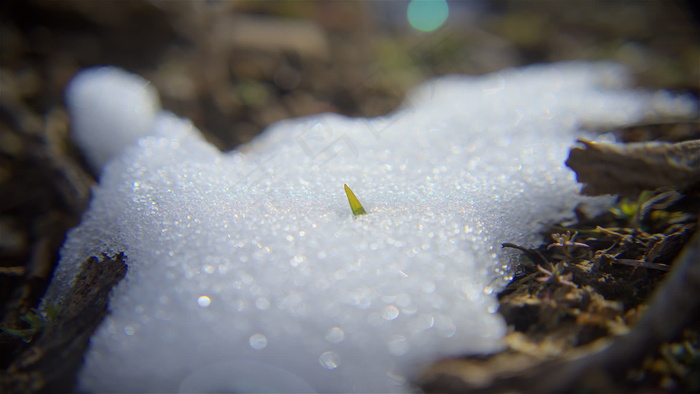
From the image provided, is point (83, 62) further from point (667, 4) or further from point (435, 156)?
point (667, 4)

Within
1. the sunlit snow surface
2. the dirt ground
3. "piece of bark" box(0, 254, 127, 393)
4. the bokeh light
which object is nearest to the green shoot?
the sunlit snow surface

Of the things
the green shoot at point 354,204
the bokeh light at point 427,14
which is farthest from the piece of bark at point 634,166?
the bokeh light at point 427,14

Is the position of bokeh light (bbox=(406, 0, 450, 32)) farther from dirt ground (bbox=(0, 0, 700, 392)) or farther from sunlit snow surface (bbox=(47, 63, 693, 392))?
sunlit snow surface (bbox=(47, 63, 693, 392))

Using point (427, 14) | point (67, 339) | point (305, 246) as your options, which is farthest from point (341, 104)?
point (427, 14)

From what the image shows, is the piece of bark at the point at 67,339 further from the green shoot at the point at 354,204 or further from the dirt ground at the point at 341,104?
the green shoot at the point at 354,204

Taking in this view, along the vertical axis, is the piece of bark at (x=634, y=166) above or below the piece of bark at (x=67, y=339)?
above

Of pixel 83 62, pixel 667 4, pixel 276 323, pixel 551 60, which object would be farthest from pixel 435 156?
pixel 667 4

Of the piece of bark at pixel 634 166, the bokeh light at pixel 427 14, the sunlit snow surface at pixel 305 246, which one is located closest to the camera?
the sunlit snow surface at pixel 305 246
